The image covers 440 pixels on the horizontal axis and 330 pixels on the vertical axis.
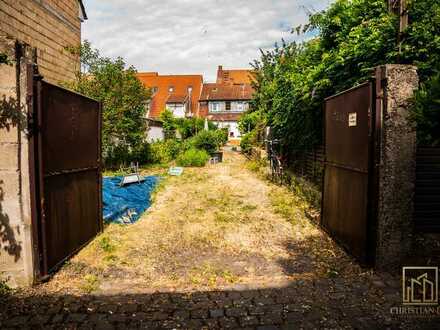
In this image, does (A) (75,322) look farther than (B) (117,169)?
No

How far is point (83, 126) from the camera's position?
508 centimetres

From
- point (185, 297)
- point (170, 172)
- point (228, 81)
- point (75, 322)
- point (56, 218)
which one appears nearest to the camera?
point (75, 322)

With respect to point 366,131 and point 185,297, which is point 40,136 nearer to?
point 185,297

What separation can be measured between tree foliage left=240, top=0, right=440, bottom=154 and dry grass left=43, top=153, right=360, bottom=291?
2.44 metres

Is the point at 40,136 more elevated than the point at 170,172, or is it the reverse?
the point at 40,136

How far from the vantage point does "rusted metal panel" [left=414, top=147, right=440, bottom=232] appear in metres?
4.46

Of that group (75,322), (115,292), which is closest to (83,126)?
(115,292)

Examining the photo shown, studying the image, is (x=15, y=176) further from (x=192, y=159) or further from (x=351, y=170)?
(x=192, y=159)

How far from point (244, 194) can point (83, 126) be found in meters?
5.86

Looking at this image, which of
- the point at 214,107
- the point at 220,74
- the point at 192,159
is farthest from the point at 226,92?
the point at 192,159

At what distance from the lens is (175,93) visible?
49562mm

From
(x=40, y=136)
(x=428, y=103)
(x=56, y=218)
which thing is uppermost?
(x=428, y=103)

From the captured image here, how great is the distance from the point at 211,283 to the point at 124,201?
178 inches

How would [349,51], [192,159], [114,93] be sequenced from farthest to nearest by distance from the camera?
[192,159], [114,93], [349,51]
